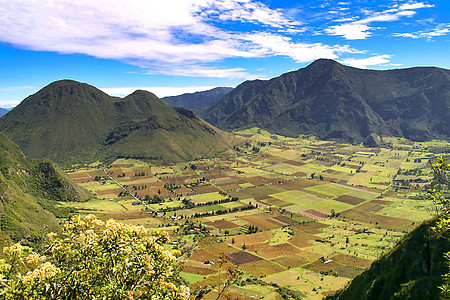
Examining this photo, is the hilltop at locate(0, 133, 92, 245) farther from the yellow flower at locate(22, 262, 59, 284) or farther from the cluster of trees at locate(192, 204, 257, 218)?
the yellow flower at locate(22, 262, 59, 284)

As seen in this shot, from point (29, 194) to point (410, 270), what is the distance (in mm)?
181222

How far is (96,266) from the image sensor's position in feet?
43.8

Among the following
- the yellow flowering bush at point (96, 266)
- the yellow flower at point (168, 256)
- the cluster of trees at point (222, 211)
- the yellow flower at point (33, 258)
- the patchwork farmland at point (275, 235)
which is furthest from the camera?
the cluster of trees at point (222, 211)

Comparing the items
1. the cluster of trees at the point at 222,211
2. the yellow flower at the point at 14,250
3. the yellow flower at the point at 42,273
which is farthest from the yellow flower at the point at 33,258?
the cluster of trees at the point at 222,211

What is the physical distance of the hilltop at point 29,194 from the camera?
10569 cm

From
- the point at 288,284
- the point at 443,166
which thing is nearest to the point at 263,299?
the point at 288,284

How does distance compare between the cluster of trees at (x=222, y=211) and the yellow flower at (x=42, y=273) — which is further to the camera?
the cluster of trees at (x=222, y=211)

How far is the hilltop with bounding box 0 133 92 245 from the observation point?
106 meters

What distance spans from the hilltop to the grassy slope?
98.9 meters

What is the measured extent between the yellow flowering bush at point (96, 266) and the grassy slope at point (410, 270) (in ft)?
149

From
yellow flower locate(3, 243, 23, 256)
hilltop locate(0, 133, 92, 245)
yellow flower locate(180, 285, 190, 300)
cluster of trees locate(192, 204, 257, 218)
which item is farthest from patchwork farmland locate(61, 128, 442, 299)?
yellow flower locate(3, 243, 23, 256)

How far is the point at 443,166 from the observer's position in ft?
52.7

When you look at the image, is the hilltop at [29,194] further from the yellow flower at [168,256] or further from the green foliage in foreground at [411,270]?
the yellow flower at [168,256]

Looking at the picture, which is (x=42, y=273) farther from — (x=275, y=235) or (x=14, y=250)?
(x=275, y=235)
